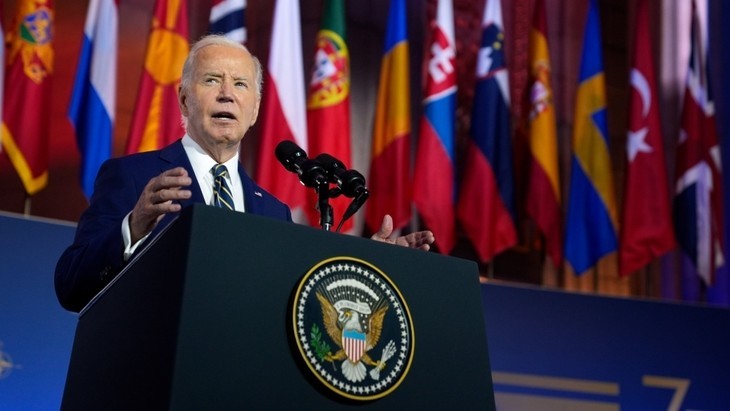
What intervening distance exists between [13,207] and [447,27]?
9.83ft

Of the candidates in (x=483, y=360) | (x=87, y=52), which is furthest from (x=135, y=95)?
(x=483, y=360)

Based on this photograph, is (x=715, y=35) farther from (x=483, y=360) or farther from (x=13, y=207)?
(x=483, y=360)

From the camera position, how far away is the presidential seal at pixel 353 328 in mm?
1408

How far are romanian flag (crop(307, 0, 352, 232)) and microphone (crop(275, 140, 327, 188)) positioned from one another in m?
3.71

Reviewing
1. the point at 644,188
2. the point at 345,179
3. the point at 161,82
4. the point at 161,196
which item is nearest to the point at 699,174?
the point at 644,188

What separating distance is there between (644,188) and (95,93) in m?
3.68

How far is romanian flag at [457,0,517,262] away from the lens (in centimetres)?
601

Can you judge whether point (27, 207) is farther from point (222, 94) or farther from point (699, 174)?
point (699, 174)

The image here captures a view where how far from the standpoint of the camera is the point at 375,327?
57.8 inches

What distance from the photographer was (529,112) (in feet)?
21.2

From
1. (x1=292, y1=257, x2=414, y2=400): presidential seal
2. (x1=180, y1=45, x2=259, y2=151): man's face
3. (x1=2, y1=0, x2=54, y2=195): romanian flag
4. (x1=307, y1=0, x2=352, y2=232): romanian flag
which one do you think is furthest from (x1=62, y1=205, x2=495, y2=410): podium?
(x1=307, y1=0, x2=352, y2=232): romanian flag

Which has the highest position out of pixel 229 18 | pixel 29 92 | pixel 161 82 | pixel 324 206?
pixel 229 18

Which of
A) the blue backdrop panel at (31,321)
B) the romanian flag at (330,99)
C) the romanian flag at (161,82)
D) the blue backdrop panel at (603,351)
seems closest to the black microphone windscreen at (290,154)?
the blue backdrop panel at (31,321)

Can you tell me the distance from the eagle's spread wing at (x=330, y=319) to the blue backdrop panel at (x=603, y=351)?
4.35 metres
